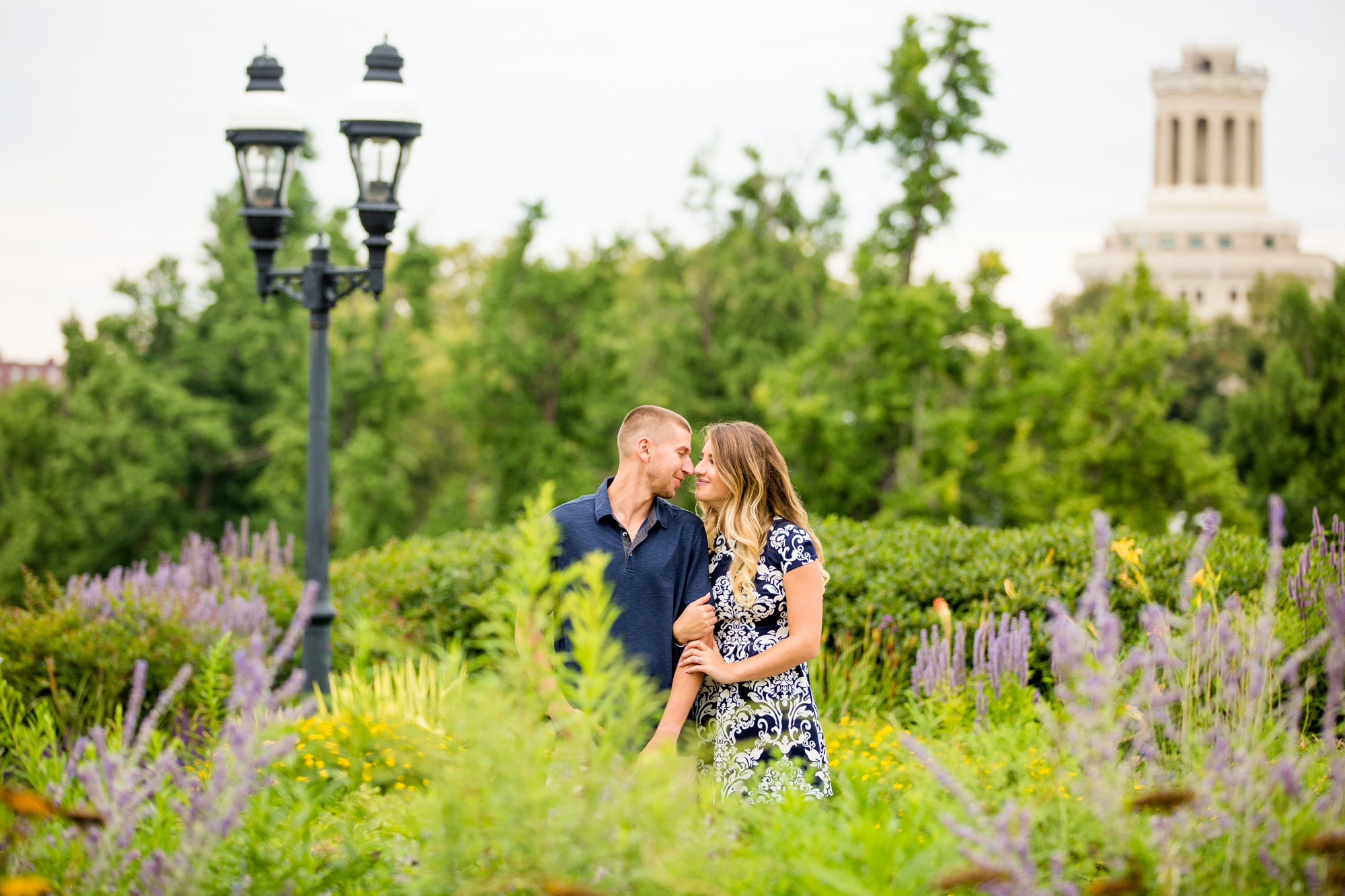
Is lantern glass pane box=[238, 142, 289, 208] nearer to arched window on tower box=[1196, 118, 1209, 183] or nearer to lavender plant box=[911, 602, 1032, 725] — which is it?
lavender plant box=[911, 602, 1032, 725]

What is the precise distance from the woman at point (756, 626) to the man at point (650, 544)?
9cm

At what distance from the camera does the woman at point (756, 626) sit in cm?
363

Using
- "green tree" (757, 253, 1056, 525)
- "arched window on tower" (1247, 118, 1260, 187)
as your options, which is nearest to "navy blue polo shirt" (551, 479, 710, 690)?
"green tree" (757, 253, 1056, 525)

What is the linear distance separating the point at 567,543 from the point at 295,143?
435cm

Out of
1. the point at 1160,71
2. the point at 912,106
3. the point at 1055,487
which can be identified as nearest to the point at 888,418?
the point at 1055,487

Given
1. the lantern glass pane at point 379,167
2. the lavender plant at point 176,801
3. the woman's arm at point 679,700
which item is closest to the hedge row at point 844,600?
the lantern glass pane at point 379,167

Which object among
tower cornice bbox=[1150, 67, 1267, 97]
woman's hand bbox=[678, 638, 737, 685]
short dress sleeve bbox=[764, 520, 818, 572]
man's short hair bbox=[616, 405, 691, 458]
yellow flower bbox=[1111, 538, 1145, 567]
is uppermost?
tower cornice bbox=[1150, 67, 1267, 97]

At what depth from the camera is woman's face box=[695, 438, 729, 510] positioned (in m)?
3.79

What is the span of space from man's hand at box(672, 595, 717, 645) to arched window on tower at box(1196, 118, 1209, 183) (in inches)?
4825

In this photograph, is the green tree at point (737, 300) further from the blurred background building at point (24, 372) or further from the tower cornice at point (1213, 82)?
the tower cornice at point (1213, 82)

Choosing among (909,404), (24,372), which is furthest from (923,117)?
(24,372)

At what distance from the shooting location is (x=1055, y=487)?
18.2m

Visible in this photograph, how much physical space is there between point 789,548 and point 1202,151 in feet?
407

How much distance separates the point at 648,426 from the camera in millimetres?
3857
